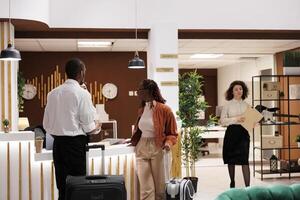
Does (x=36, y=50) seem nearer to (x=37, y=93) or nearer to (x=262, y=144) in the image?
(x=37, y=93)

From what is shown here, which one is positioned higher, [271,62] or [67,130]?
[271,62]

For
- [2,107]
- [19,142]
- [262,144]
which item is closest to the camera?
[19,142]

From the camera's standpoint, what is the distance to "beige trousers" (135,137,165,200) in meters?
4.95

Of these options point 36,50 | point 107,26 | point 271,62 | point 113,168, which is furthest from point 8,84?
point 271,62

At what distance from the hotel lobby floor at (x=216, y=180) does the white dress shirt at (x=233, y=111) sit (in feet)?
4.02

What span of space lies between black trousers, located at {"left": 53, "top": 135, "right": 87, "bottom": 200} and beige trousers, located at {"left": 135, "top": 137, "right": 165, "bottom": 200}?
1130 mm

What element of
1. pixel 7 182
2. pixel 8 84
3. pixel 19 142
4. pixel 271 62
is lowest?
pixel 7 182

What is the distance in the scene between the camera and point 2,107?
693 centimetres

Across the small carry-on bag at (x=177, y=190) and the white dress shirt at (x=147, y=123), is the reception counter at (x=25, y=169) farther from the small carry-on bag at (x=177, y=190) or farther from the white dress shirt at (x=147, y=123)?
the small carry-on bag at (x=177, y=190)

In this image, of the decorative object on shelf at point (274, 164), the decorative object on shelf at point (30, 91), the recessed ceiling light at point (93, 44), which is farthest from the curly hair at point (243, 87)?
the decorative object on shelf at point (30, 91)

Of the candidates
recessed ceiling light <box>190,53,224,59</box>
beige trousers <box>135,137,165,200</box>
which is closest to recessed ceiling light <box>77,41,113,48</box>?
recessed ceiling light <box>190,53,224,59</box>

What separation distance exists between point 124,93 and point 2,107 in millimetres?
5175

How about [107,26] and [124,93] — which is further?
[124,93]

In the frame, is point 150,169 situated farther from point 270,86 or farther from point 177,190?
point 270,86
